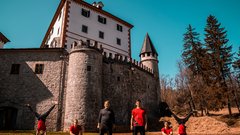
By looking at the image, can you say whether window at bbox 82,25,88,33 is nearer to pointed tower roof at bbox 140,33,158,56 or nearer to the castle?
the castle

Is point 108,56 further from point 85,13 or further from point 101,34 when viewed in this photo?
point 85,13

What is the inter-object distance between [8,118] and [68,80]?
6759 mm

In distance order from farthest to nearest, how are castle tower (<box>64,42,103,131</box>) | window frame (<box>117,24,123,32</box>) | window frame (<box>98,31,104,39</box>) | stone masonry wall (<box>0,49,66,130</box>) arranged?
window frame (<box>117,24,123,32</box>) → window frame (<box>98,31,104,39</box>) → stone masonry wall (<box>0,49,66,130</box>) → castle tower (<box>64,42,103,131</box>)

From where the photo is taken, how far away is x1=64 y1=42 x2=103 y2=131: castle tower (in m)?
17.9

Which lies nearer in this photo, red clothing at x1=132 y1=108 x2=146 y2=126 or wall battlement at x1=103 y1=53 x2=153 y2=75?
red clothing at x1=132 y1=108 x2=146 y2=126

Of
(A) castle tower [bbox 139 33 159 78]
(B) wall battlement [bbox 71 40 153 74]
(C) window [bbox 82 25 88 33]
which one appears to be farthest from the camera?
(A) castle tower [bbox 139 33 159 78]

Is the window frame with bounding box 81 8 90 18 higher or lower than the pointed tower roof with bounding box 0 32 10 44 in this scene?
higher

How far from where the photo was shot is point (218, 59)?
28.4m

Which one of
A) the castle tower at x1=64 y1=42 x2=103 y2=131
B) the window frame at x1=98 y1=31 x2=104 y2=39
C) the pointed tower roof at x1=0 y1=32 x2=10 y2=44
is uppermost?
the pointed tower roof at x1=0 y1=32 x2=10 y2=44

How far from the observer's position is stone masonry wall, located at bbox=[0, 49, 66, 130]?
18.9m

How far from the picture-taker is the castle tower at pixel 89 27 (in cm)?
2444

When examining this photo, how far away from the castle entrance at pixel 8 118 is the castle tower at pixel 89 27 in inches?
345

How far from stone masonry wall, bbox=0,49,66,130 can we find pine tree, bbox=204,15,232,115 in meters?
20.3

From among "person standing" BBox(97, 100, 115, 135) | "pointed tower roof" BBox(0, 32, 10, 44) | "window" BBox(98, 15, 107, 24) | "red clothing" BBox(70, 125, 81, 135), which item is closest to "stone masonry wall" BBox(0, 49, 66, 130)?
"window" BBox(98, 15, 107, 24)
